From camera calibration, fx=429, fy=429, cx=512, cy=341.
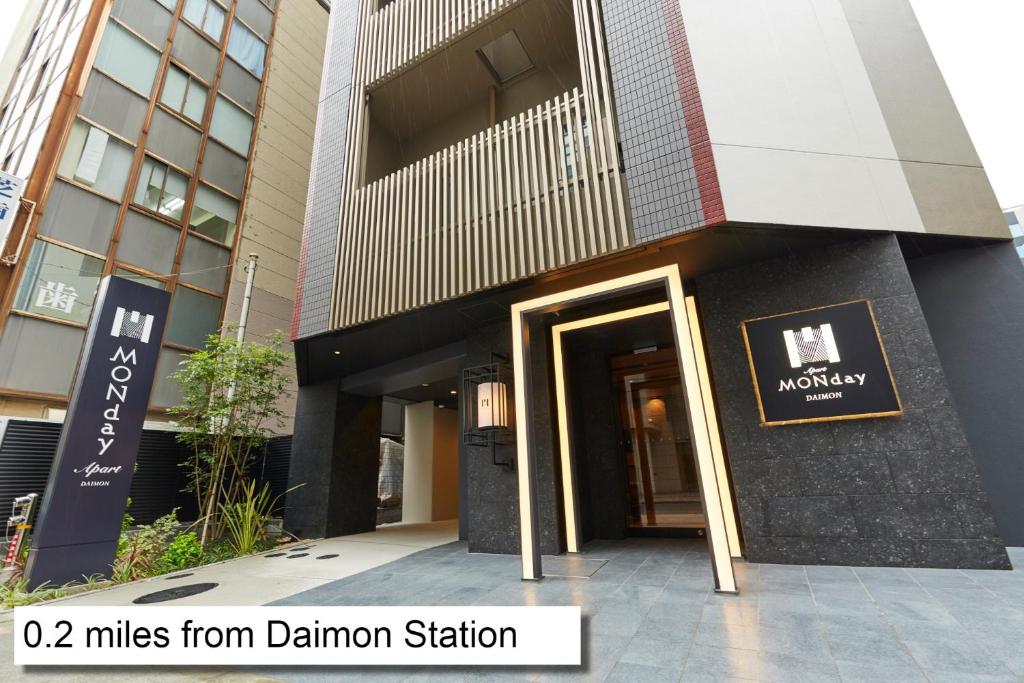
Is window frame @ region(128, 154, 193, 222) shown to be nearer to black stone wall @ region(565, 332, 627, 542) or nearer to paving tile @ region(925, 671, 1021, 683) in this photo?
black stone wall @ region(565, 332, 627, 542)

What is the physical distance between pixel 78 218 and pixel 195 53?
19.7ft

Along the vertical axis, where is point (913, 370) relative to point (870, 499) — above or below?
above

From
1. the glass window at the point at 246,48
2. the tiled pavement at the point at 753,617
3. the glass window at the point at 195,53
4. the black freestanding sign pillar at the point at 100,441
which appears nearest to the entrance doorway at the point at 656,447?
the tiled pavement at the point at 753,617

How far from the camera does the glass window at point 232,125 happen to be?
458 inches

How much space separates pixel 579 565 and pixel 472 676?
250cm

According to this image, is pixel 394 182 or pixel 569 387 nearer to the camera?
pixel 569 387

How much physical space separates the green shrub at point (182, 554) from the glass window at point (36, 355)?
4.92 m

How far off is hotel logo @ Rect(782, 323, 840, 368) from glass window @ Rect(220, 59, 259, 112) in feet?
49.0

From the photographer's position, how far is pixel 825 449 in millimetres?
4051

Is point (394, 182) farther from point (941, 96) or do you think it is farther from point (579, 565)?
point (941, 96)

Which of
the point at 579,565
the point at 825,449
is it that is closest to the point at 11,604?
the point at 579,565

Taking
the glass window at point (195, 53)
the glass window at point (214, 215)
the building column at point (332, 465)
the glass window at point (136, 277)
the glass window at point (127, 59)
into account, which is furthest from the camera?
the glass window at point (195, 53)

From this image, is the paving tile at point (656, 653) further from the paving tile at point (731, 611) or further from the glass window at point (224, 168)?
the glass window at point (224, 168)

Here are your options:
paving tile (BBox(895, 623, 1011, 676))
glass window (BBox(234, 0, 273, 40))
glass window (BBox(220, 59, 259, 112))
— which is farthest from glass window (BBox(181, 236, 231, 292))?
paving tile (BBox(895, 623, 1011, 676))
